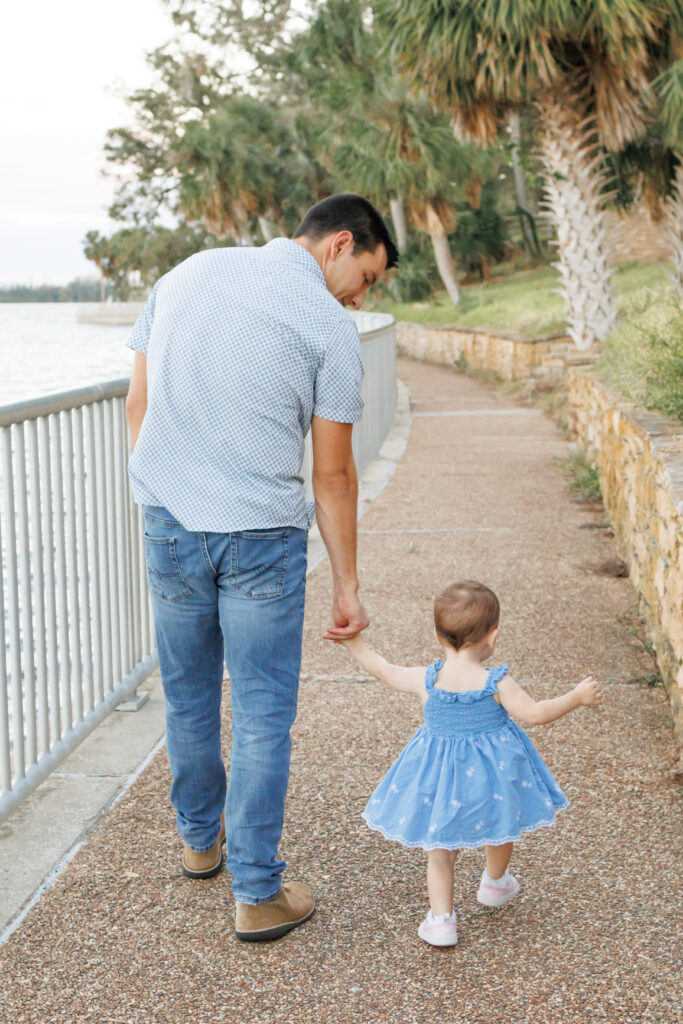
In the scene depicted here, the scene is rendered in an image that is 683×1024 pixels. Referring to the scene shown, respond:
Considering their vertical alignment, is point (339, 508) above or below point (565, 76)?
below

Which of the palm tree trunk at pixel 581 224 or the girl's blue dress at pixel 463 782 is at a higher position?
the palm tree trunk at pixel 581 224

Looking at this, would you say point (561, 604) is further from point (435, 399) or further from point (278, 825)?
point (435, 399)

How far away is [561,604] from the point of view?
6.05 m

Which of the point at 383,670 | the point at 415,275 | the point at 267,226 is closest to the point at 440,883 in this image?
the point at 383,670

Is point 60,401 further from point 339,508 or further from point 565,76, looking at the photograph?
point 565,76

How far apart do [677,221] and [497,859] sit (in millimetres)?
15274

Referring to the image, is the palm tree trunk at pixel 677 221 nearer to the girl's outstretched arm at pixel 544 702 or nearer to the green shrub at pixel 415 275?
the girl's outstretched arm at pixel 544 702

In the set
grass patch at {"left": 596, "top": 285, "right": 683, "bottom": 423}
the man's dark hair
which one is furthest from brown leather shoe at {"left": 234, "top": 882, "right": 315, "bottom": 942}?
grass patch at {"left": 596, "top": 285, "right": 683, "bottom": 423}

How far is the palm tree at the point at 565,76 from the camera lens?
42.2 ft

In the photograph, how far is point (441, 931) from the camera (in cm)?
278

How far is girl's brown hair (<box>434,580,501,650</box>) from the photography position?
2.74 meters

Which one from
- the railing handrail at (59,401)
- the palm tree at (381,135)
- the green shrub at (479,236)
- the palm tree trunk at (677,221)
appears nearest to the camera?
the railing handrail at (59,401)

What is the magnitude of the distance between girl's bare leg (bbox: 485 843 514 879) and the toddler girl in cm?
8

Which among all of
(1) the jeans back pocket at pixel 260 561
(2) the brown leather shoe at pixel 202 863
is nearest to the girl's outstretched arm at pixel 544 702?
(1) the jeans back pocket at pixel 260 561
